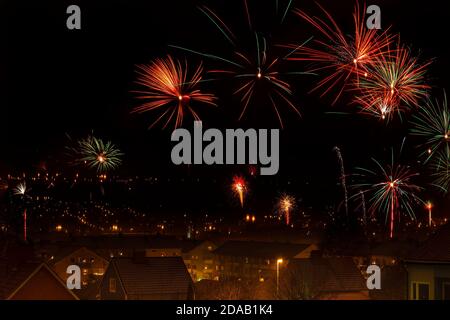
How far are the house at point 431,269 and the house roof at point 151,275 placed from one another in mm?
12501

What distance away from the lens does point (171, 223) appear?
Answer: 290 feet

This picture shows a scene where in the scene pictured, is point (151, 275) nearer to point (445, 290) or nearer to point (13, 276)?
point (13, 276)

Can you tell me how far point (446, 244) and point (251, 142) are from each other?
807cm

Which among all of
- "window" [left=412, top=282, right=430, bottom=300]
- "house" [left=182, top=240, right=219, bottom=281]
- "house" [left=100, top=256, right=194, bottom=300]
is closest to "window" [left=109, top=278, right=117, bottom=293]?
"house" [left=100, top=256, right=194, bottom=300]

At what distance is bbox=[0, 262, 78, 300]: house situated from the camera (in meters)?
23.1

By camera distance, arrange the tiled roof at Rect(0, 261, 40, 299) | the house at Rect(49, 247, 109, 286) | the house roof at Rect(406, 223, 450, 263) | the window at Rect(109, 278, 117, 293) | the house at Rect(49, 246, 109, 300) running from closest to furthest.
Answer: the tiled roof at Rect(0, 261, 40, 299) < the house roof at Rect(406, 223, 450, 263) < the window at Rect(109, 278, 117, 293) < the house at Rect(49, 246, 109, 300) < the house at Rect(49, 247, 109, 286)

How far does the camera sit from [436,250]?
2369 centimetres

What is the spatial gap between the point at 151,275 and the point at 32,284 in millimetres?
12248

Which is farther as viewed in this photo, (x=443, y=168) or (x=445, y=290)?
(x=443, y=168)

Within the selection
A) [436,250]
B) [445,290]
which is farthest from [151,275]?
[445,290]

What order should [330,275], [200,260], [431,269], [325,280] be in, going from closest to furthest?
1. [431,269]
2. [325,280]
3. [330,275]
4. [200,260]

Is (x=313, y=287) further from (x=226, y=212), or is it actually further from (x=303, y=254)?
(x=226, y=212)

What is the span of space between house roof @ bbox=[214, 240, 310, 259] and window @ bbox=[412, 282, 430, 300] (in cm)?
3477

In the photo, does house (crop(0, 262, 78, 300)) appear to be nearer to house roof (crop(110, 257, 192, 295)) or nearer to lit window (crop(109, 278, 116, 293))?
house roof (crop(110, 257, 192, 295))
